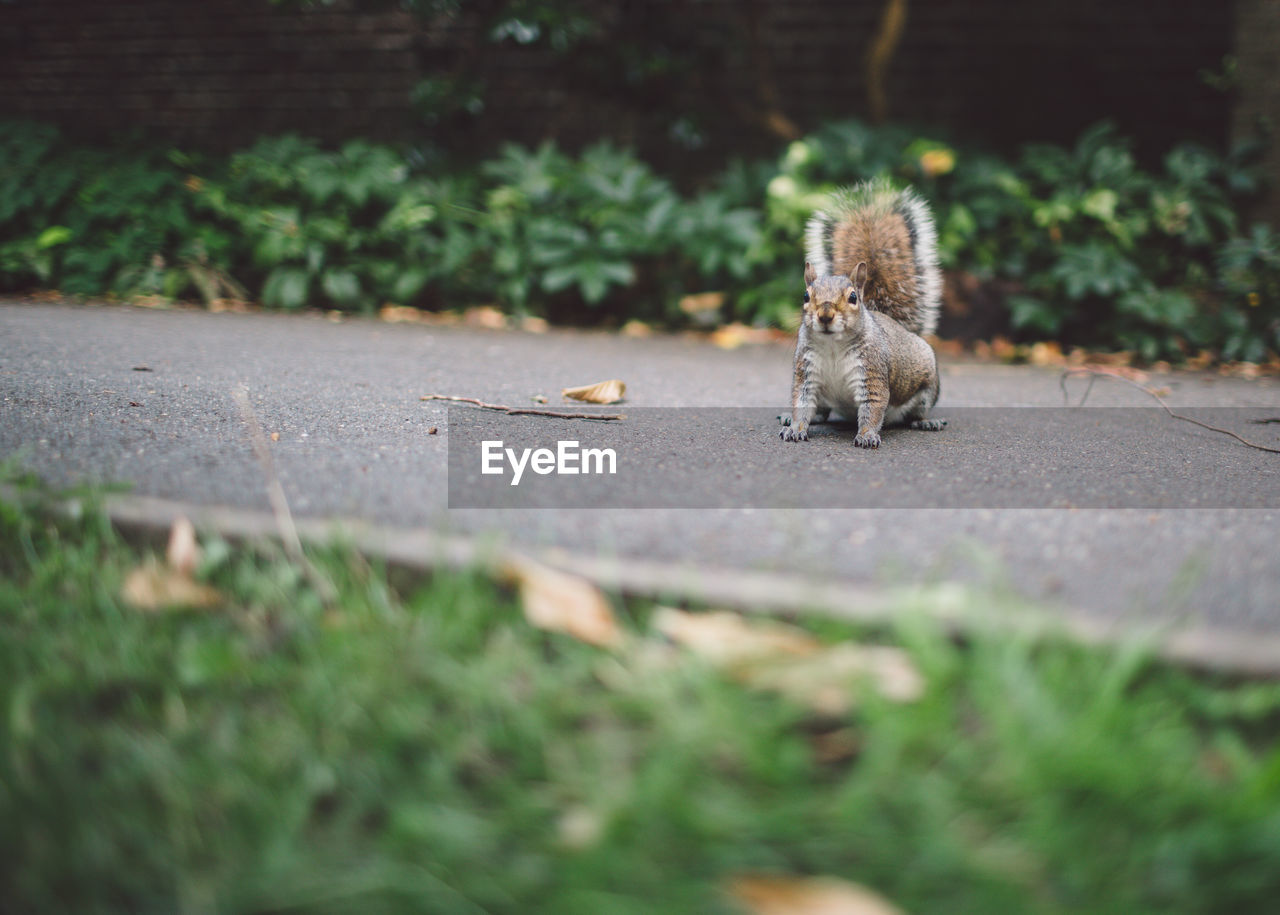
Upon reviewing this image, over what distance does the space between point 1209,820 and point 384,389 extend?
116 inches

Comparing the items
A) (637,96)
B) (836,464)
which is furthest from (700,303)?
(836,464)

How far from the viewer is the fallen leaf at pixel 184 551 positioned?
162 cm

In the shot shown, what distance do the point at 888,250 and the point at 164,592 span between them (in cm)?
258

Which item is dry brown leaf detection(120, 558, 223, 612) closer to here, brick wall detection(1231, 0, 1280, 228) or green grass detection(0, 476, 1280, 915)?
green grass detection(0, 476, 1280, 915)

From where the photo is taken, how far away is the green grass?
99 centimetres

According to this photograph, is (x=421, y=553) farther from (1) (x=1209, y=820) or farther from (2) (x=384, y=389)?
(2) (x=384, y=389)

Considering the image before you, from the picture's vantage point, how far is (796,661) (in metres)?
1.32

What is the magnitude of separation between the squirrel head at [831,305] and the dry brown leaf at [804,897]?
192 centimetres

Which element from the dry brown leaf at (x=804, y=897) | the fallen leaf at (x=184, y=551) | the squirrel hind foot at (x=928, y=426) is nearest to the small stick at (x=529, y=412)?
the squirrel hind foot at (x=928, y=426)

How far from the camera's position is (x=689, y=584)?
4.83 feet

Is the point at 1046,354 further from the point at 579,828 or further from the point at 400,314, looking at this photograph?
the point at 579,828

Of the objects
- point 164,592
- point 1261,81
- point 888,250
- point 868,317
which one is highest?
point 1261,81

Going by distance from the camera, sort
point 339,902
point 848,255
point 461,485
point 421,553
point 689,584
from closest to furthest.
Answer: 1. point 339,902
2. point 689,584
3. point 421,553
4. point 461,485
5. point 848,255

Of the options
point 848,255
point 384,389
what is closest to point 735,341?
point 848,255
